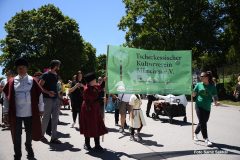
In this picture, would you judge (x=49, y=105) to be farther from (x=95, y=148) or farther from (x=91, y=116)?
(x=95, y=148)

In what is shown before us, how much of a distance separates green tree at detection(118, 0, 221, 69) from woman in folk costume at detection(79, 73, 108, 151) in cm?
3313

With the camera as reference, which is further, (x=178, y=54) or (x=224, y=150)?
(x=178, y=54)

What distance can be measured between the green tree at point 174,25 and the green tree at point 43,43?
8749mm

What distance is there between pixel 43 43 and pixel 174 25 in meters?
18.2

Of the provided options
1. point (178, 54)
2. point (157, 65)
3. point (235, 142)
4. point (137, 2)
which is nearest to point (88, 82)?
point (157, 65)

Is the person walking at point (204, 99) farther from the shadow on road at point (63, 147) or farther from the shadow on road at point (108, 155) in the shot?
the shadow on road at point (63, 147)

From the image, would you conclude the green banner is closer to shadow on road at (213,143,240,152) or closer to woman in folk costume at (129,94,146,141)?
woman in folk costume at (129,94,146,141)

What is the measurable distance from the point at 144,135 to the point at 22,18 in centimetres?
4424

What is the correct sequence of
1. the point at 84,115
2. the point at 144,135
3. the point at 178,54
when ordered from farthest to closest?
1. the point at 144,135
2. the point at 178,54
3. the point at 84,115

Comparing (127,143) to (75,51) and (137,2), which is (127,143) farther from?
(75,51)

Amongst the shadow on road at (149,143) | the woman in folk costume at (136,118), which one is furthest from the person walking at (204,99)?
the woman in folk costume at (136,118)

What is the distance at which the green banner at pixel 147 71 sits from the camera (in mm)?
8742

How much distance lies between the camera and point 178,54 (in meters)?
9.33

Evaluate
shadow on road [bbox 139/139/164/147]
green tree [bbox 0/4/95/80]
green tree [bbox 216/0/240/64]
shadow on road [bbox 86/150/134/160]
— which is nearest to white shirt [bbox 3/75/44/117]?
shadow on road [bbox 86/150/134/160]
